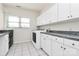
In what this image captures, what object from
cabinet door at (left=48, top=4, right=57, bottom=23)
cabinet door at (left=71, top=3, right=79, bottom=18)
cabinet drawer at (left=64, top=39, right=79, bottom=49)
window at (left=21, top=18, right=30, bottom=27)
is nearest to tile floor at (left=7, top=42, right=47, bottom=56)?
cabinet door at (left=48, top=4, right=57, bottom=23)

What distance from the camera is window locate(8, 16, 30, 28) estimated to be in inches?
196

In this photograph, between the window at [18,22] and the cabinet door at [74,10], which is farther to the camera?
the window at [18,22]

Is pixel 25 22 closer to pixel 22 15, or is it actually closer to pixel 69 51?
pixel 22 15

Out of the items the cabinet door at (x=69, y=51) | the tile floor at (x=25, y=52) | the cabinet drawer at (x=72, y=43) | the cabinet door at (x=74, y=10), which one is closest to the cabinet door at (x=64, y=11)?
the cabinet door at (x=74, y=10)

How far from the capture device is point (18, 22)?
5.26 metres

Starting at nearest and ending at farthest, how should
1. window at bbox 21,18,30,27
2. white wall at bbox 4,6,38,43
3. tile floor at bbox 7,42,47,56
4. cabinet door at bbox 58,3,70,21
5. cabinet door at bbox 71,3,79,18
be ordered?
cabinet door at bbox 71,3,79,18 < cabinet door at bbox 58,3,70,21 < tile floor at bbox 7,42,47,56 < white wall at bbox 4,6,38,43 < window at bbox 21,18,30,27

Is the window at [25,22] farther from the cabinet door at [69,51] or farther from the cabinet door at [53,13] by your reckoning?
the cabinet door at [69,51]

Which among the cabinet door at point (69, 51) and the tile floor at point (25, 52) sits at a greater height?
the cabinet door at point (69, 51)

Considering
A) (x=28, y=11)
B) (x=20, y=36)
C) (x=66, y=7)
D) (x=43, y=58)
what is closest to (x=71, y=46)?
(x=43, y=58)

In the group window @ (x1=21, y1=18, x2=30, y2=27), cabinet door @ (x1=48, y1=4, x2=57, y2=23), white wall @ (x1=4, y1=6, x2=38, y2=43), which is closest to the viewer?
cabinet door @ (x1=48, y1=4, x2=57, y2=23)

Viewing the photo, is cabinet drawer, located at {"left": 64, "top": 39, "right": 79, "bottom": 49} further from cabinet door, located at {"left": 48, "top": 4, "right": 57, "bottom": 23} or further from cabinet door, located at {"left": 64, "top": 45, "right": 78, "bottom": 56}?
cabinet door, located at {"left": 48, "top": 4, "right": 57, "bottom": 23}

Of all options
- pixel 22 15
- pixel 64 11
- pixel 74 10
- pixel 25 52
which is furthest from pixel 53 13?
pixel 22 15

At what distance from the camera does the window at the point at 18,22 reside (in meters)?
4.97

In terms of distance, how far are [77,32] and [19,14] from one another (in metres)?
4.18
